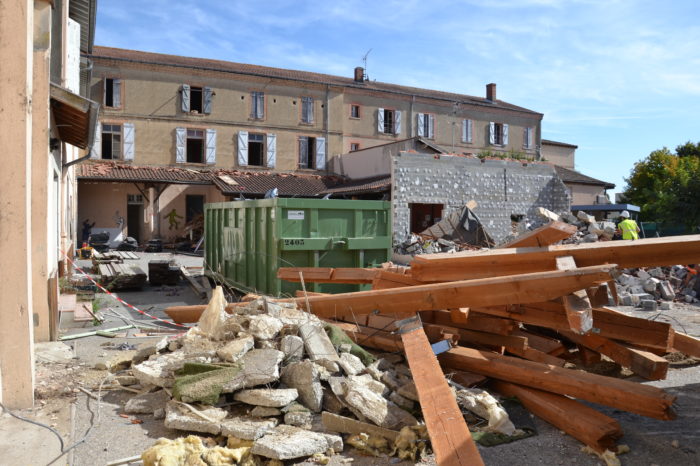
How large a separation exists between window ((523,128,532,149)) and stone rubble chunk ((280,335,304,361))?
3788cm

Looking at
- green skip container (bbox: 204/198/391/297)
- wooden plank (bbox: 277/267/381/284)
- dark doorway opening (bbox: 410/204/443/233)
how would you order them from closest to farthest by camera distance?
wooden plank (bbox: 277/267/381/284) < green skip container (bbox: 204/198/391/297) < dark doorway opening (bbox: 410/204/443/233)

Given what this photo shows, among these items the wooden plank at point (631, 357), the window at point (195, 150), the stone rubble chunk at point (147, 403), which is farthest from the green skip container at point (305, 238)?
the window at point (195, 150)

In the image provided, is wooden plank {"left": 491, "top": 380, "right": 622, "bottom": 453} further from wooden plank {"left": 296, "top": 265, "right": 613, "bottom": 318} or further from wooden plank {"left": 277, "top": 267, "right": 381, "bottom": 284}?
wooden plank {"left": 277, "top": 267, "right": 381, "bottom": 284}

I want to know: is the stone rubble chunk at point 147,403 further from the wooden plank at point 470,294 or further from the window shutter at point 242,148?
the window shutter at point 242,148

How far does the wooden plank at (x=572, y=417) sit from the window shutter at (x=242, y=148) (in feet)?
91.6

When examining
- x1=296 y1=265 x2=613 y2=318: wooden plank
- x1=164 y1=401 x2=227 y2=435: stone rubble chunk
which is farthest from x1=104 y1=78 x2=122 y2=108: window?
x1=164 y1=401 x2=227 y2=435: stone rubble chunk

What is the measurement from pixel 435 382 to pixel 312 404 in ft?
3.36

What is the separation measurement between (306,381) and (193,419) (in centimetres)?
93

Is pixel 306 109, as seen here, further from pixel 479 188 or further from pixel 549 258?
pixel 549 258

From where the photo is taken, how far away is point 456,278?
17.3 feet

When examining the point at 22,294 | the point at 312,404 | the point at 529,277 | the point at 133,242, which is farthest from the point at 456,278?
the point at 133,242

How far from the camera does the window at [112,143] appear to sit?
28.5m

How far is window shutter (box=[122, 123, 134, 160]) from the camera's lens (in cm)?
2855

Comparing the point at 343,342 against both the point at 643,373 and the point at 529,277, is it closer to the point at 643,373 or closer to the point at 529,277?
the point at 529,277
